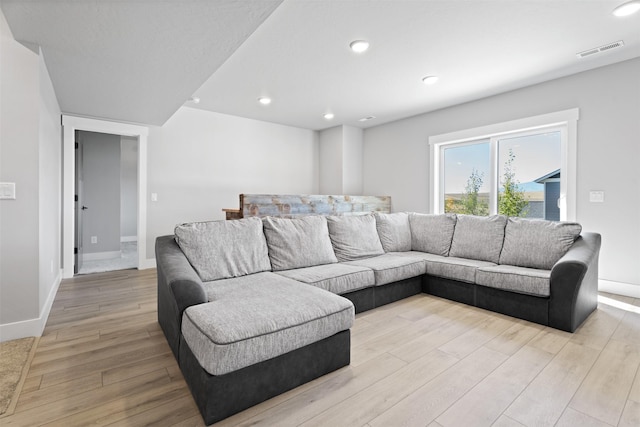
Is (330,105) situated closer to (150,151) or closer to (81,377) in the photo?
(150,151)

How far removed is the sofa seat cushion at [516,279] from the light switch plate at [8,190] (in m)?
3.87

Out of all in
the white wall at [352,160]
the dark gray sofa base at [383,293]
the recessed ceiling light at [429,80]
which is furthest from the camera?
the white wall at [352,160]

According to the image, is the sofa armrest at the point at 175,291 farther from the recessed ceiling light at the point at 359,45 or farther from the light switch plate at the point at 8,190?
the recessed ceiling light at the point at 359,45

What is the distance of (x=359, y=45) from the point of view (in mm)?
2842

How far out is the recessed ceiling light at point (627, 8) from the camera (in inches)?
90.6

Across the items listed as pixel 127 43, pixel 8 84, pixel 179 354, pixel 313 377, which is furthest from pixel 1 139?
pixel 313 377

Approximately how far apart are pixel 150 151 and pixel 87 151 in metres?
1.70

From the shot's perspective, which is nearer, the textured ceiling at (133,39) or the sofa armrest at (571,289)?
the textured ceiling at (133,39)

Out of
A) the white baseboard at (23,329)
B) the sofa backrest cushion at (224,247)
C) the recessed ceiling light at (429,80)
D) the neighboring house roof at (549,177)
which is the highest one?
the recessed ceiling light at (429,80)

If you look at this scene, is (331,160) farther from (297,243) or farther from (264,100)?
(297,243)

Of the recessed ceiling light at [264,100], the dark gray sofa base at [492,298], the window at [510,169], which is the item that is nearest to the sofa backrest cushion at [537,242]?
the dark gray sofa base at [492,298]

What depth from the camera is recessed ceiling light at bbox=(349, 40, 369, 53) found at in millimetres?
2803

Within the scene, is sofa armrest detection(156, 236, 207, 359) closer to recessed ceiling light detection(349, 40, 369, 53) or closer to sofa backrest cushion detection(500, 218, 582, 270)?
recessed ceiling light detection(349, 40, 369, 53)

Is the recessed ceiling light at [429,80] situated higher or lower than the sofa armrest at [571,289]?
higher
